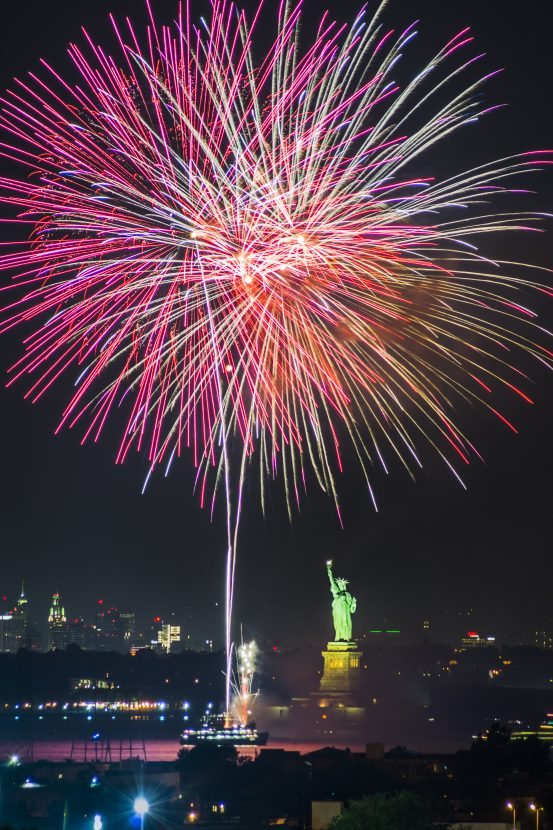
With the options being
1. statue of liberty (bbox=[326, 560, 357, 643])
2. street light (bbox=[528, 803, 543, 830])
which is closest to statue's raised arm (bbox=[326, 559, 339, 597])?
statue of liberty (bbox=[326, 560, 357, 643])

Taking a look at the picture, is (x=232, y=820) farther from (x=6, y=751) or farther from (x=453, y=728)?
(x=453, y=728)

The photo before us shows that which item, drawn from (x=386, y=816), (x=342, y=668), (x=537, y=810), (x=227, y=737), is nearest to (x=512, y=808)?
(x=537, y=810)

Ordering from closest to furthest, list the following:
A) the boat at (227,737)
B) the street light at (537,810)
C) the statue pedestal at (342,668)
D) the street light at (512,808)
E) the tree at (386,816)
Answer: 1. the tree at (386,816)
2. the street light at (512,808)
3. the street light at (537,810)
4. the boat at (227,737)
5. the statue pedestal at (342,668)

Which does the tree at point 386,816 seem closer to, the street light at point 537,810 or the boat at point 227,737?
the street light at point 537,810

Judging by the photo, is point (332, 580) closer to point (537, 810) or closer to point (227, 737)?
point (227, 737)

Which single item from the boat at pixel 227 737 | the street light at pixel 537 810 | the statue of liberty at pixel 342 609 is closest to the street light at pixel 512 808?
the street light at pixel 537 810
